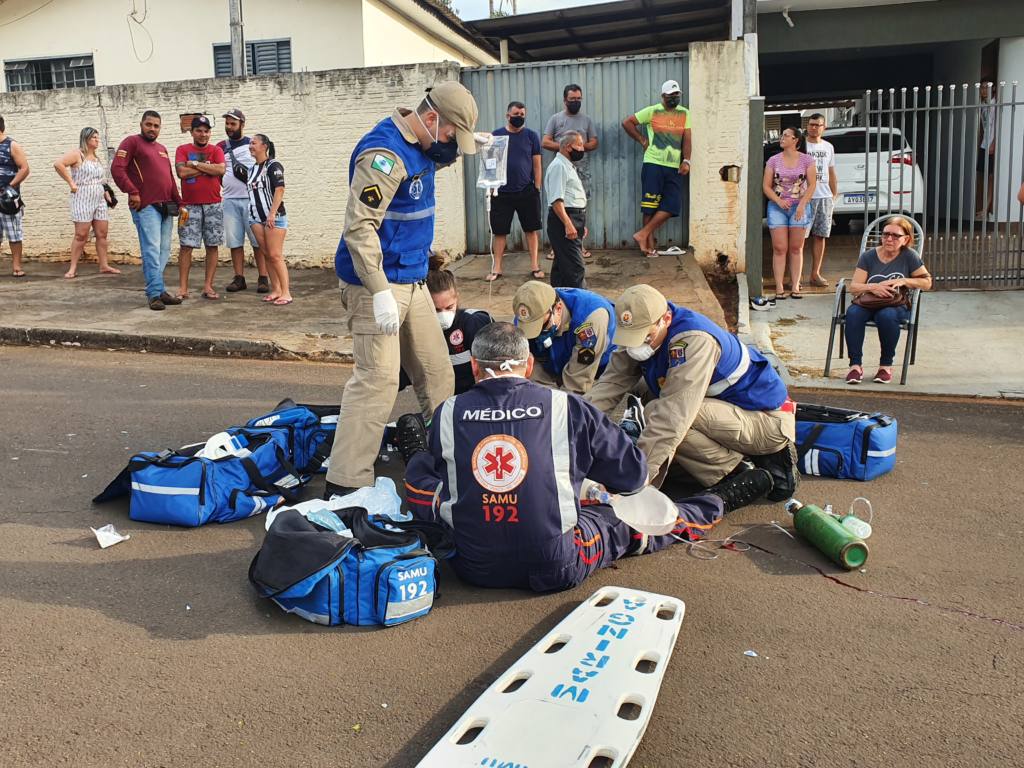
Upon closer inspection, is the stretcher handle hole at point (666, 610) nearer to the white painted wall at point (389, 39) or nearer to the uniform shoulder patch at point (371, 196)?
the uniform shoulder patch at point (371, 196)

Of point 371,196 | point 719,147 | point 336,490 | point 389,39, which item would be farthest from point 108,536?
point 389,39

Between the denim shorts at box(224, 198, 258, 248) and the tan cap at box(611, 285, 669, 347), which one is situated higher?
the denim shorts at box(224, 198, 258, 248)

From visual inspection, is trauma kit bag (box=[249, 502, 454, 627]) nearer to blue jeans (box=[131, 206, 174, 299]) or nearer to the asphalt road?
the asphalt road

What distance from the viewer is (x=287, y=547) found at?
414cm

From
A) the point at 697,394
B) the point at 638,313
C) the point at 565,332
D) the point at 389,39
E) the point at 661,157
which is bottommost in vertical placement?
the point at 697,394

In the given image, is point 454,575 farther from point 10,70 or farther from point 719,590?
point 10,70

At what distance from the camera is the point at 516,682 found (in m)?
3.59

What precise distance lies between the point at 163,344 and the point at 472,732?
7.35 m

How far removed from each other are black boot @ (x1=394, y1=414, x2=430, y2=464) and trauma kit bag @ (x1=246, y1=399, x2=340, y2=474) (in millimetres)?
408

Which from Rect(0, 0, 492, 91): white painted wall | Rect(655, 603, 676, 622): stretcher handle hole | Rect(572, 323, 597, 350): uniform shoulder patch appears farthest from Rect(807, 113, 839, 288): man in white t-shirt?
Rect(0, 0, 492, 91): white painted wall

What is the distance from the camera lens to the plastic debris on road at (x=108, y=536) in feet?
16.1

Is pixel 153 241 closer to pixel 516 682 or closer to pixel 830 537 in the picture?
pixel 830 537

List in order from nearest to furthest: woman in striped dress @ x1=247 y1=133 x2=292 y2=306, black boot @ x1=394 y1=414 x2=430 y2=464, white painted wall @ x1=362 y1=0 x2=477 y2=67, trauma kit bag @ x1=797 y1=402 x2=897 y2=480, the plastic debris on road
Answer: the plastic debris on road → trauma kit bag @ x1=797 y1=402 x2=897 y2=480 → black boot @ x1=394 y1=414 x2=430 y2=464 → woman in striped dress @ x1=247 y1=133 x2=292 y2=306 → white painted wall @ x1=362 y1=0 x2=477 y2=67

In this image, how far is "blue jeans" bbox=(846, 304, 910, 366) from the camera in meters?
8.16
